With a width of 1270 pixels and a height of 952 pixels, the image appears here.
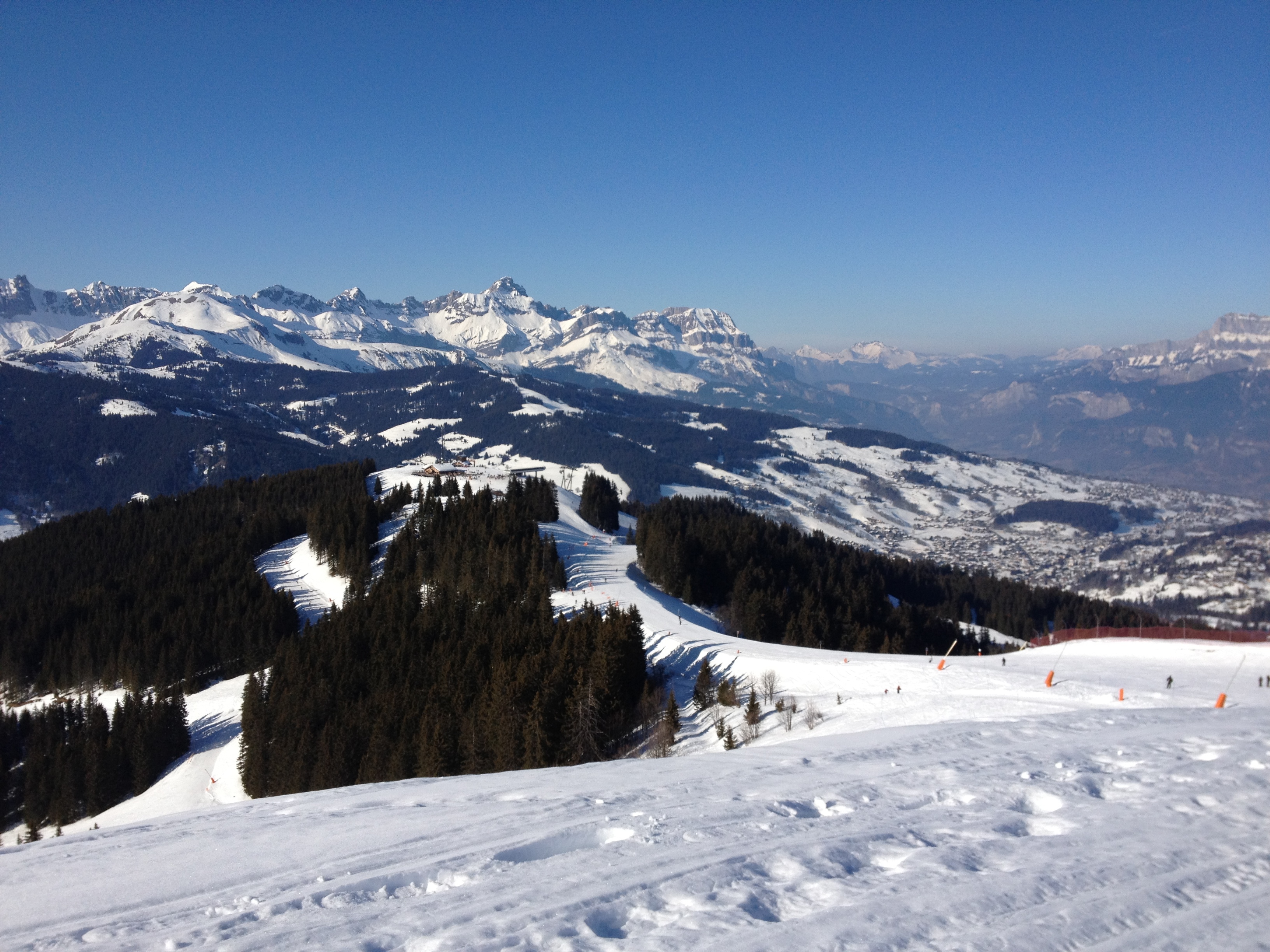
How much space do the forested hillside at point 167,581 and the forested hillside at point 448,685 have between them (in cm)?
1422

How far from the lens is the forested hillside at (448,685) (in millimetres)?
33781

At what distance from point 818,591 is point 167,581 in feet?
240

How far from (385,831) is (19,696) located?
8136 centimetres

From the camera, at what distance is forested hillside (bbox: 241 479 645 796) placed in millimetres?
33781

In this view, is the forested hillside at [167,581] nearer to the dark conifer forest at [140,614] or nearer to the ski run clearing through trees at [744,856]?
the dark conifer forest at [140,614]

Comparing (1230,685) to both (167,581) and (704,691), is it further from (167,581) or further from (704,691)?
(167,581)

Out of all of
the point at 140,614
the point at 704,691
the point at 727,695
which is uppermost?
the point at 727,695

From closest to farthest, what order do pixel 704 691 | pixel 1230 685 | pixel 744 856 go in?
pixel 744 856 < pixel 1230 685 < pixel 704 691

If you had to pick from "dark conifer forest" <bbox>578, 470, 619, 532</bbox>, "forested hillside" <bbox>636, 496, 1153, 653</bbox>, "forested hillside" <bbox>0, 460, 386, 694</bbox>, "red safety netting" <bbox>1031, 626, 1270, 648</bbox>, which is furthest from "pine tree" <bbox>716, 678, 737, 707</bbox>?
"dark conifer forest" <bbox>578, 470, 619, 532</bbox>

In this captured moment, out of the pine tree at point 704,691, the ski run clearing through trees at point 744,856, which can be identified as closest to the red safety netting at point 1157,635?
the pine tree at point 704,691

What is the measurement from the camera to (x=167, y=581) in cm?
8019

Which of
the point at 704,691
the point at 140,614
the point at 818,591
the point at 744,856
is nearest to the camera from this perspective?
the point at 744,856

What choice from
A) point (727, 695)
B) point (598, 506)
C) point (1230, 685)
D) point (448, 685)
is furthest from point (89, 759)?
point (598, 506)

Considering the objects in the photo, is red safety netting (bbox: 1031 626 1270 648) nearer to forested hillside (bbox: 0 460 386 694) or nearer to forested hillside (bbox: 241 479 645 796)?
forested hillside (bbox: 241 479 645 796)
